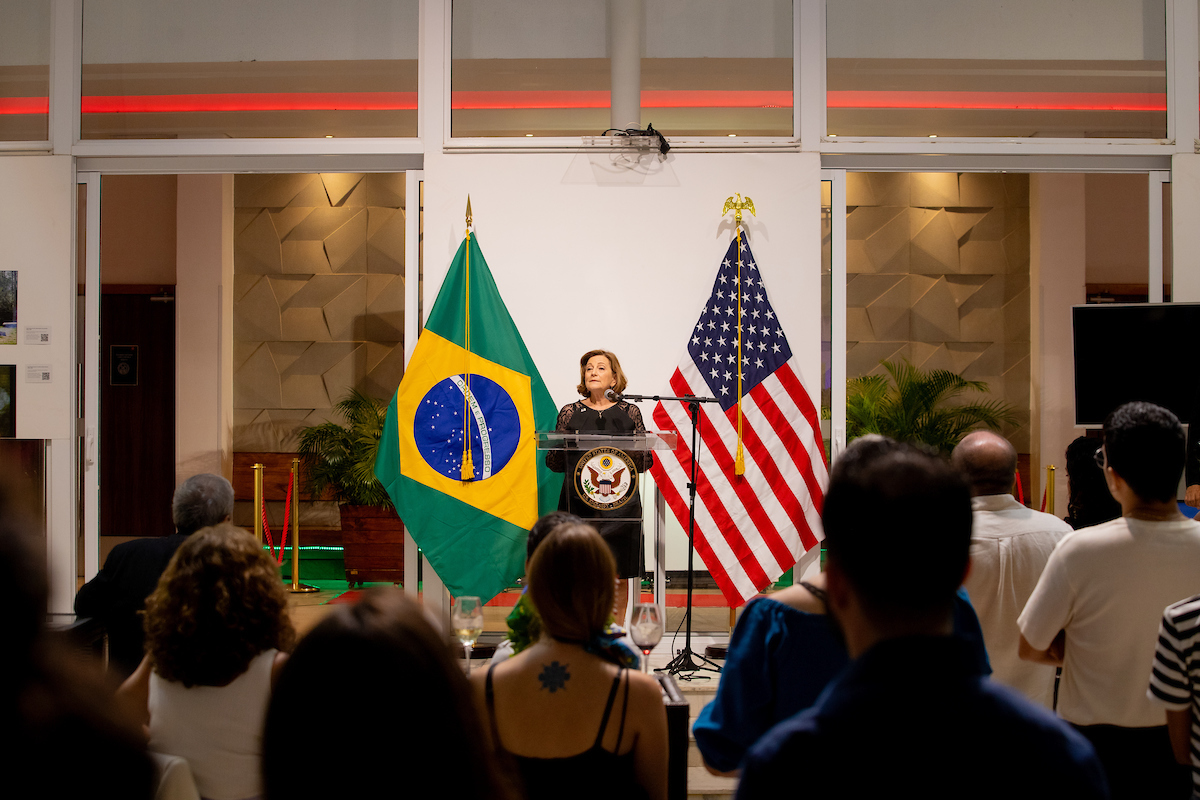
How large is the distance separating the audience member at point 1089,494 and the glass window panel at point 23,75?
228 inches

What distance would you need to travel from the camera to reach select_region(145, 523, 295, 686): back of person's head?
1.93 m

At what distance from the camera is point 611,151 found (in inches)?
203

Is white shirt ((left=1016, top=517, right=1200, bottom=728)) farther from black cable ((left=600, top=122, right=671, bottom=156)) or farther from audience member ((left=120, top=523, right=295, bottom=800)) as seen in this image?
black cable ((left=600, top=122, right=671, bottom=156))

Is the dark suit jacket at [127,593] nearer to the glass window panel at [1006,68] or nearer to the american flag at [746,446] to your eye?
the american flag at [746,446]

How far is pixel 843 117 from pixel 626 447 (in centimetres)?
248

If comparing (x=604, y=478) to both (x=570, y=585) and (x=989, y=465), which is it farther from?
(x=570, y=585)

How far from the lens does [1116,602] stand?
2.10 metres

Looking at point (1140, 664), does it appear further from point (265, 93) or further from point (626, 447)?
point (265, 93)

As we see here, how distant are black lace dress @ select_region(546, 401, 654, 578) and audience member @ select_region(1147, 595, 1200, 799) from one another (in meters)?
2.97

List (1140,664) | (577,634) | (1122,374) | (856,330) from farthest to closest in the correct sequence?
(856,330) < (1122,374) < (1140,664) < (577,634)

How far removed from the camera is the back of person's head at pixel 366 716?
86cm

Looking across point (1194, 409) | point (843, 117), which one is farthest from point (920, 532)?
point (843, 117)

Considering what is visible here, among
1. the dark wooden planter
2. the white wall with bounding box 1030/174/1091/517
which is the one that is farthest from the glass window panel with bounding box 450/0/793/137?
the white wall with bounding box 1030/174/1091/517

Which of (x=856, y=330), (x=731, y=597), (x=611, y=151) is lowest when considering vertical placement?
(x=731, y=597)
